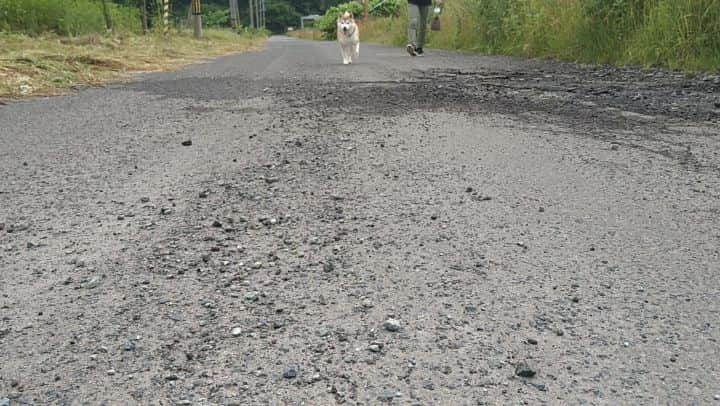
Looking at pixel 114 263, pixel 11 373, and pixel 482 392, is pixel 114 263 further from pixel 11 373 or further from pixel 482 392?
pixel 482 392

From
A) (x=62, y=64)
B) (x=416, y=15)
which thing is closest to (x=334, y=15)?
(x=416, y=15)

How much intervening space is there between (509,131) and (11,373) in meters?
2.74

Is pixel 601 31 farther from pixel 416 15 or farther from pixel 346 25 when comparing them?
pixel 416 15

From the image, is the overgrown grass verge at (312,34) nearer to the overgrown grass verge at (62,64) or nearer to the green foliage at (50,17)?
the green foliage at (50,17)

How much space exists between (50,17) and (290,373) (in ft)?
47.2

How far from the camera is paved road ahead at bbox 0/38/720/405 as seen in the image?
1126mm

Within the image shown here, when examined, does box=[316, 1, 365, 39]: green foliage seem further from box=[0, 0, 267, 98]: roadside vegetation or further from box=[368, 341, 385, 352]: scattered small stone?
box=[368, 341, 385, 352]: scattered small stone

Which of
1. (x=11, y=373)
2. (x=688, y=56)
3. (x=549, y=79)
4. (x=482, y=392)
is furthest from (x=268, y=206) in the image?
(x=688, y=56)

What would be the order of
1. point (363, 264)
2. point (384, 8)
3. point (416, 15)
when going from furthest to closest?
point (384, 8)
point (416, 15)
point (363, 264)

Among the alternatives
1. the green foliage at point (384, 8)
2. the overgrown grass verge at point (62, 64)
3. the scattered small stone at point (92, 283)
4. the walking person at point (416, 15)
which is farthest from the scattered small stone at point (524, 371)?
the green foliage at point (384, 8)

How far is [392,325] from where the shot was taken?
4.25 ft

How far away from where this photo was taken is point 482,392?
1.07 meters

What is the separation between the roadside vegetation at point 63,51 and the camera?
236 inches

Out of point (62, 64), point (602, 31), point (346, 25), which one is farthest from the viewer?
point (346, 25)
